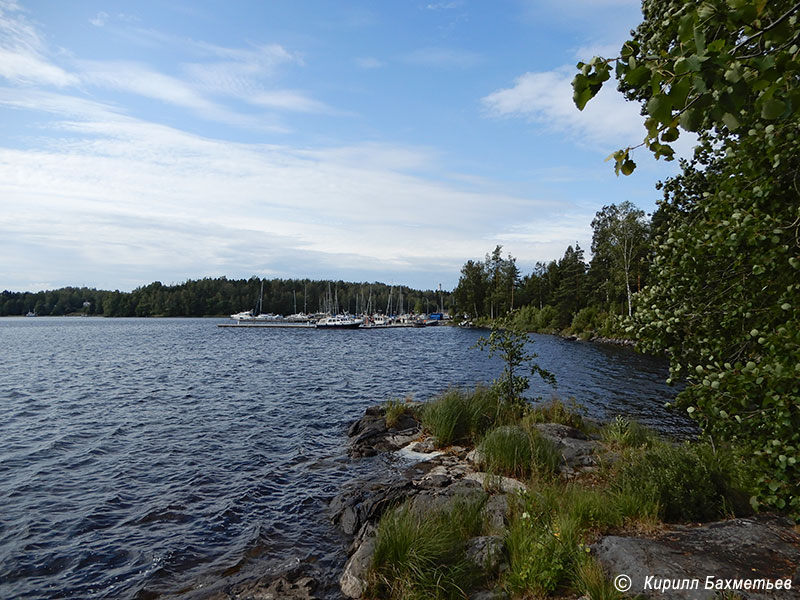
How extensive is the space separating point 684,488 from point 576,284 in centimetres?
8422

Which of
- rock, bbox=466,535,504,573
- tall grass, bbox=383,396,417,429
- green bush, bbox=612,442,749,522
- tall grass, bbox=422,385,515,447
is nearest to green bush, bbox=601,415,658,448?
tall grass, bbox=422,385,515,447

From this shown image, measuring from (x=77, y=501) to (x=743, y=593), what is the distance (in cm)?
1551

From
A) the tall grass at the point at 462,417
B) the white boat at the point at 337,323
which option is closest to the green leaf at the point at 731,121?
the tall grass at the point at 462,417

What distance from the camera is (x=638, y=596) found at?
563 cm

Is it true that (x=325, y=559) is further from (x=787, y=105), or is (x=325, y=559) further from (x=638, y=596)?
(x=787, y=105)

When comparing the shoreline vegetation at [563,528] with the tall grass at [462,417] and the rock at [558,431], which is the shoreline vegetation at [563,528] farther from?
the tall grass at [462,417]

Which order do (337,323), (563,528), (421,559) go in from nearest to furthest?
(563,528), (421,559), (337,323)

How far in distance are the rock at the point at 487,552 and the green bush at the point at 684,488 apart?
250 cm

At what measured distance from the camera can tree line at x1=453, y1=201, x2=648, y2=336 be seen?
196ft

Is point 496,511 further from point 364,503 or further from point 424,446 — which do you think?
point 424,446

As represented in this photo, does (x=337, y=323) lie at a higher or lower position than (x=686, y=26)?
Answer: lower

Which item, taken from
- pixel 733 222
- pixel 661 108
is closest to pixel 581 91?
pixel 661 108

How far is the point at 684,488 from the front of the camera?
27.3 ft

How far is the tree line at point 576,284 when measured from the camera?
59844 mm
